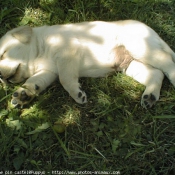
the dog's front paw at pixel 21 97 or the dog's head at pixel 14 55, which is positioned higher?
the dog's head at pixel 14 55

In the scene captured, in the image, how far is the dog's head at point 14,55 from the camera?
12.4 ft

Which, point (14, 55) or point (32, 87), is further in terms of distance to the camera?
point (14, 55)

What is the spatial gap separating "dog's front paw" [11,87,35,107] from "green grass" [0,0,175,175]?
0.11 m

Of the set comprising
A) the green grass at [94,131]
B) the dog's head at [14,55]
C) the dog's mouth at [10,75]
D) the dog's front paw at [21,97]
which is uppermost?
the dog's head at [14,55]

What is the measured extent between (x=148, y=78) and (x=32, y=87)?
4.76ft

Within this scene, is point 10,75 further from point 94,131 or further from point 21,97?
point 94,131

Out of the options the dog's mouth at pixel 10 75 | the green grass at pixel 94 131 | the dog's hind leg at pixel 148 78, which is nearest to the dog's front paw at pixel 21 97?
the green grass at pixel 94 131

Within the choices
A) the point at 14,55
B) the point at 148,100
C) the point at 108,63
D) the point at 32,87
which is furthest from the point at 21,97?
the point at 148,100

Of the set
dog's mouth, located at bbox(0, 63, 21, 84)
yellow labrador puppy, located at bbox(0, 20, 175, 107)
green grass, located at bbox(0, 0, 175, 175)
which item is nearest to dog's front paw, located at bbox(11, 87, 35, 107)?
yellow labrador puppy, located at bbox(0, 20, 175, 107)

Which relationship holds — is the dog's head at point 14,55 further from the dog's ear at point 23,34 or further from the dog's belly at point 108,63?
the dog's belly at point 108,63

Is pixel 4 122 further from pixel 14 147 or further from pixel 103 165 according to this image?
pixel 103 165

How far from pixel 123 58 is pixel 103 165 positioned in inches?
57.7

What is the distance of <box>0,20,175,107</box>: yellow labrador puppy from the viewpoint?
3740 mm

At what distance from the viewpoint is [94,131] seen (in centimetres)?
354
